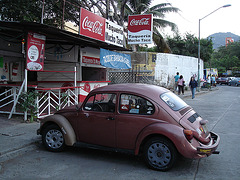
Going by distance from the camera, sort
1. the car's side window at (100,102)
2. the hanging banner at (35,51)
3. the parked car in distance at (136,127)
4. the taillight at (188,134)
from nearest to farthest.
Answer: the taillight at (188,134) < the parked car in distance at (136,127) < the car's side window at (100,102) < the hanging banner at (35,51)

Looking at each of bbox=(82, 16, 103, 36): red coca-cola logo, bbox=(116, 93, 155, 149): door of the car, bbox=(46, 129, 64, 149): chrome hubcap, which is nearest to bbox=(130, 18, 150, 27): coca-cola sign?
bbox=(82, 16, 103, 36): red coca-cola logo

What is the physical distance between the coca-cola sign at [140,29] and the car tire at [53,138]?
952 cm

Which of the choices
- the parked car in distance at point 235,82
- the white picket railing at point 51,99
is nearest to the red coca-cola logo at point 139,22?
the white picket railing at point 51,99

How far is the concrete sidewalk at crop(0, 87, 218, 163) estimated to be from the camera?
5.34 meters

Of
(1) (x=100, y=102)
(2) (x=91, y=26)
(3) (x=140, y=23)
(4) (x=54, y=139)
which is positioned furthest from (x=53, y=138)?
(3) (x=140, y=23)

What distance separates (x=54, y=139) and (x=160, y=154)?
2576 millimetres

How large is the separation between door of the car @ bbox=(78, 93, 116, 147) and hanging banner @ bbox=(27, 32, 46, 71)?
148 inches

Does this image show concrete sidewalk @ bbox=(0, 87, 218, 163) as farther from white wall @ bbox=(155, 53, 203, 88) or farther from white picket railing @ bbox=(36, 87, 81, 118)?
white wall @ bbox=(155, 53, 203, 88)

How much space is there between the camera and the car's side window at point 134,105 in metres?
4.57

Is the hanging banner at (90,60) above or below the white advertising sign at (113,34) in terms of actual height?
below

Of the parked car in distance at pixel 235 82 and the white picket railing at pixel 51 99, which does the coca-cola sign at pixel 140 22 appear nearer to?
the white picket railing at pixel 51 99

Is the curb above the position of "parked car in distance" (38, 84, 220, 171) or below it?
below

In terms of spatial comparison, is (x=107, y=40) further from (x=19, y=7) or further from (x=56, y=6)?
(x=56, y=6)

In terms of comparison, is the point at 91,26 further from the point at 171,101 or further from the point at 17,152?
the point at 171,101
